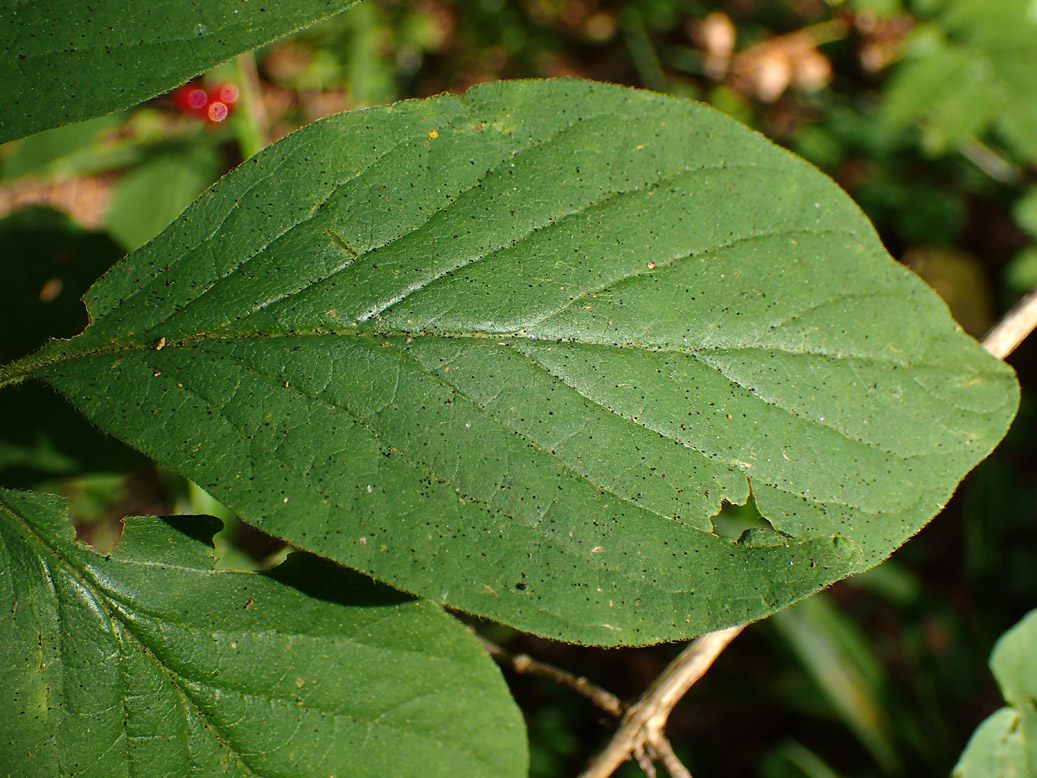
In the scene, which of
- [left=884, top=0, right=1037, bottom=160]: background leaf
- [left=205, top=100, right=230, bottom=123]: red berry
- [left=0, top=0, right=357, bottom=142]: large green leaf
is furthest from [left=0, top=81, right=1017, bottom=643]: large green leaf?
[left=884, top=0, right=1037, bottom=160]: background leaf

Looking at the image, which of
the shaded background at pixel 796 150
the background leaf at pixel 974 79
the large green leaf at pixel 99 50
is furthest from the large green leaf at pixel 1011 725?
the background leaf at pixel 974 79

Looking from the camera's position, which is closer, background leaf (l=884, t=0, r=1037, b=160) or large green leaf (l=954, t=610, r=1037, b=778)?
large green leaf (l=954, t=610, r=1037, b=778)

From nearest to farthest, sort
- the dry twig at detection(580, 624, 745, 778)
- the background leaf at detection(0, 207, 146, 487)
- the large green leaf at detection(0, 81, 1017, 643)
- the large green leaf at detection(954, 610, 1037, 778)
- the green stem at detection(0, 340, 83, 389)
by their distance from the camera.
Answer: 1. the large green leaf at detection(0, 81, 1017, 643)
2. the green stem at detection(0, 340, 83, 389)
3. the dry twig at detection(580, 624, 745, 778)
4. the large green leaf at detection(954, 610, 1037, 778)
5. the background leaf at detection(0, 207, 146, 487)

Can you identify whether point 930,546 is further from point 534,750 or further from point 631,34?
point 631,34

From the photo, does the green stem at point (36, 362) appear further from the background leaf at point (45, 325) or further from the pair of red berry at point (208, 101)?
the pair of red berry at point (208, 101)

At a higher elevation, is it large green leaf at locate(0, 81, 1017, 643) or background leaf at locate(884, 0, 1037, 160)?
large green leaf at locate(0, 81, 1017, 643)

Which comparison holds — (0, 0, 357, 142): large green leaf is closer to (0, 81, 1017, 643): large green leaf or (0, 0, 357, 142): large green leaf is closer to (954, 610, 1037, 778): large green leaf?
(0, 81, 1017, 643): large green leaf
